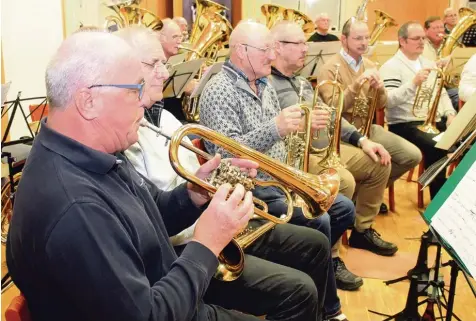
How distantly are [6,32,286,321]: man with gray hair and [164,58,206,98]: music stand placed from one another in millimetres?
2191

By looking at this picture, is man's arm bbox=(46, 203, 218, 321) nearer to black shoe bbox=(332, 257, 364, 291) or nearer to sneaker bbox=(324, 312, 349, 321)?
sneaker bbox=(324, 312, 349, 321)

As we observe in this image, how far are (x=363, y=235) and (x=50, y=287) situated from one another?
2679mm

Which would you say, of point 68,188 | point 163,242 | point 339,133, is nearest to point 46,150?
point 68,188

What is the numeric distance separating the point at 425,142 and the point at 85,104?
3307 millimetres

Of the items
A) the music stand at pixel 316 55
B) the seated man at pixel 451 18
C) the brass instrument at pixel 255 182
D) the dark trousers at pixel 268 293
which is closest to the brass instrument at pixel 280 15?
the music stand at pixel 316 55

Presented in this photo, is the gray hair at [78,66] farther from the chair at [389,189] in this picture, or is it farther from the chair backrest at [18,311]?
the chair at [389,189]

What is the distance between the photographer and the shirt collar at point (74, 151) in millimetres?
1204

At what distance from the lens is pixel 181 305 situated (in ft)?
Result: 4.03

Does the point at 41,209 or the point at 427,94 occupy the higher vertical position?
the point at 41,209

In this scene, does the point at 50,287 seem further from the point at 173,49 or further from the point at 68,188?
the point at 173,49

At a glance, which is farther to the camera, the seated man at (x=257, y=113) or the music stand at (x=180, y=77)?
the music stand at (x=180, y=77)

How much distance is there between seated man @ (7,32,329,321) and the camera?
43.3 inches

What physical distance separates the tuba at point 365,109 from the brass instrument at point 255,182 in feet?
5.47

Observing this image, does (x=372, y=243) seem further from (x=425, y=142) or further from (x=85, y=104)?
(x=85, y=104)
